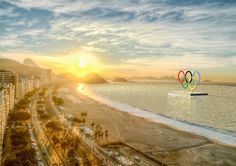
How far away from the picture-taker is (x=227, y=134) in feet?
180

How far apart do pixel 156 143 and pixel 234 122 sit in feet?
128

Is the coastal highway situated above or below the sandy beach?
above

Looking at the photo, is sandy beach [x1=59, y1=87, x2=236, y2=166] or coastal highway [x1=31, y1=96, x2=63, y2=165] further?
sandy beach [x1=59, y1=87, x2=236, y2=166]

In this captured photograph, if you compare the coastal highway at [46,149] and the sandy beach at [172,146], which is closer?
the coastal highway at [46,149]

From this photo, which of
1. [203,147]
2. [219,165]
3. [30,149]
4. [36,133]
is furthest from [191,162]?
[36,133]

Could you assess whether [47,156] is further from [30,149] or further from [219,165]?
[219,165]

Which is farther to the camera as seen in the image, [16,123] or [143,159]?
[16,123]

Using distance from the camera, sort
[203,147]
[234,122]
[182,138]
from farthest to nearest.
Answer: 1. [234,122]
2. [182,138]
3. [203,147]

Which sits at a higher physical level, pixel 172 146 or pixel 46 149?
pixel 46 149

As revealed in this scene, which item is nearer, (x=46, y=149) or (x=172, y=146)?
(x=46, y=149)

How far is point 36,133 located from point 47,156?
51.7 ft

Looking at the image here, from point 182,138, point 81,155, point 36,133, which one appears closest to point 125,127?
point 182,138

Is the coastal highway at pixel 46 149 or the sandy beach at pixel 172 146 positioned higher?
the coastal highway at pixel 46 149

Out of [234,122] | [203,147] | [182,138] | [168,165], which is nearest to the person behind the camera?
[168,165]
